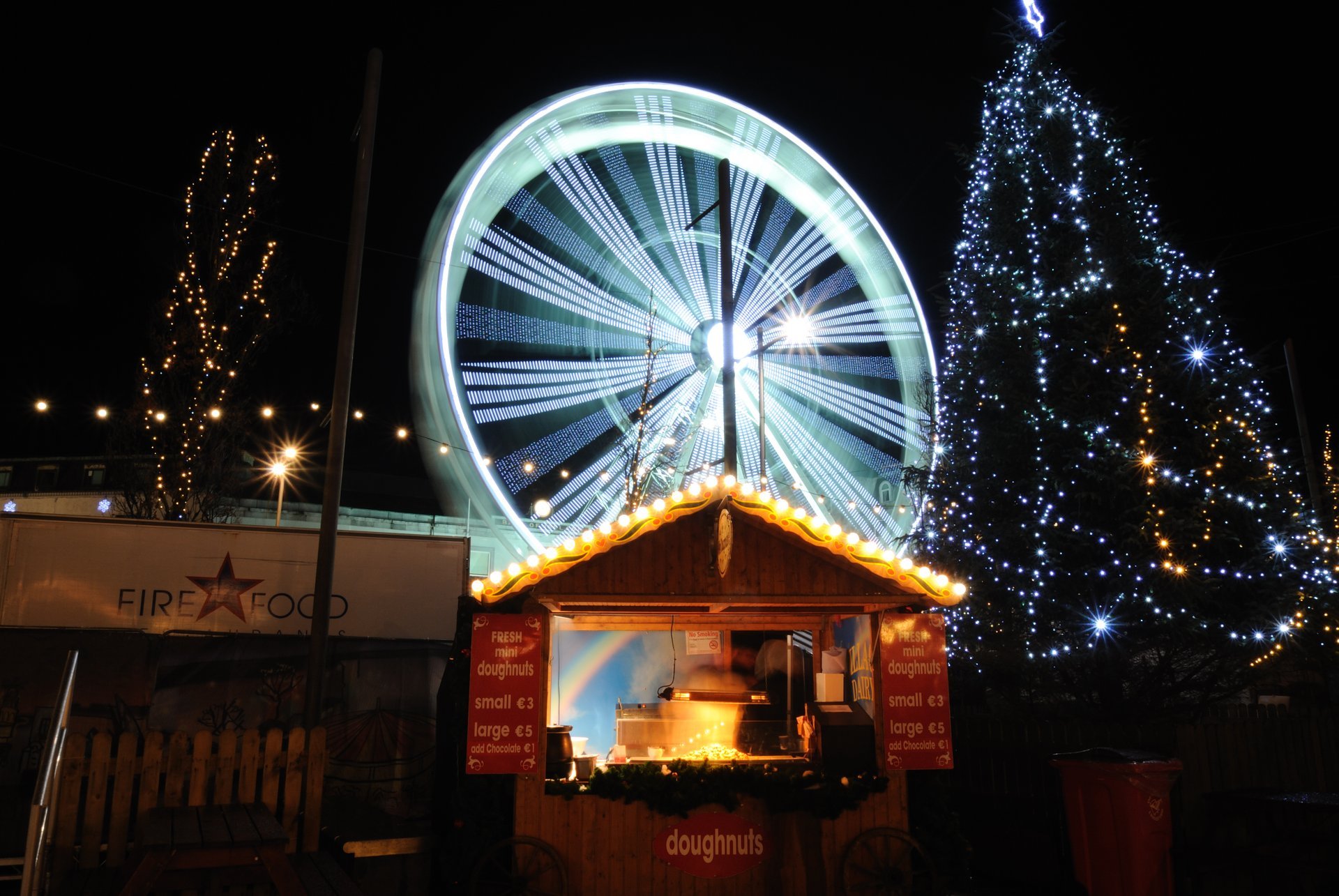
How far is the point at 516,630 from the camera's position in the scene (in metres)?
6.75

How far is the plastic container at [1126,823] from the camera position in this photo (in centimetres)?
682

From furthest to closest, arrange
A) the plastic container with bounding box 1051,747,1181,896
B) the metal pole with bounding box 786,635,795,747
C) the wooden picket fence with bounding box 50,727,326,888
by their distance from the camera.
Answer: the metal pole with bounding box 786,635,795,747 < the plastic container with bounding box 1051,747,1181,896 < the wooden picket fence with bounding box 50,727,326,888

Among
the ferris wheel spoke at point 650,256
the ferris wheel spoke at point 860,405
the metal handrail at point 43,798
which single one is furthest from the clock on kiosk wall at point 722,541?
the ferris wheel spoke at point 860,405

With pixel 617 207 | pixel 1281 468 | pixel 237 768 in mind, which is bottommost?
pixel 237 768

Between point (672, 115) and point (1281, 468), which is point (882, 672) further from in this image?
point (672, 115)

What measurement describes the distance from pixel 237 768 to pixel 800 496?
29.4ft

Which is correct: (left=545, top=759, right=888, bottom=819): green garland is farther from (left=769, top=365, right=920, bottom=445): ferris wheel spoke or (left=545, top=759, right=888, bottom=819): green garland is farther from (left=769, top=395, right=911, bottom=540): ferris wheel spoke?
(left=769, top=365, right=920, bottom=445): ferris wheel spoke

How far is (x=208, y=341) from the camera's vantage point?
700 inches

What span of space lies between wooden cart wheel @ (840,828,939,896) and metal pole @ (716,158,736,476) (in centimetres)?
326

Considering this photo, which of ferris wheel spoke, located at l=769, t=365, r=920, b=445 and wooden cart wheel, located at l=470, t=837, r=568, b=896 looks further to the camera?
ferris wheel spoke, located at l=769, t=365, r=920, b=445

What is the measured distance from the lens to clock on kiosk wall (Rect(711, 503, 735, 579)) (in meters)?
6.69

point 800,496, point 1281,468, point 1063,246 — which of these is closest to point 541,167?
point 800,496

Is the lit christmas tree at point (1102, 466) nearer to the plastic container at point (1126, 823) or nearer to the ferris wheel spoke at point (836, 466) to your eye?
the ferris wheel spoke at point (836, 466)

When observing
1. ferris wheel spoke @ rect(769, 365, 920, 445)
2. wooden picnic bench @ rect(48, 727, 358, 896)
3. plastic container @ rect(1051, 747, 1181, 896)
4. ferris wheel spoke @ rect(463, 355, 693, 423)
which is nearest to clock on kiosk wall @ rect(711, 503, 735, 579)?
wooden picnic bench @ rect(48, 727, 358, 896)
